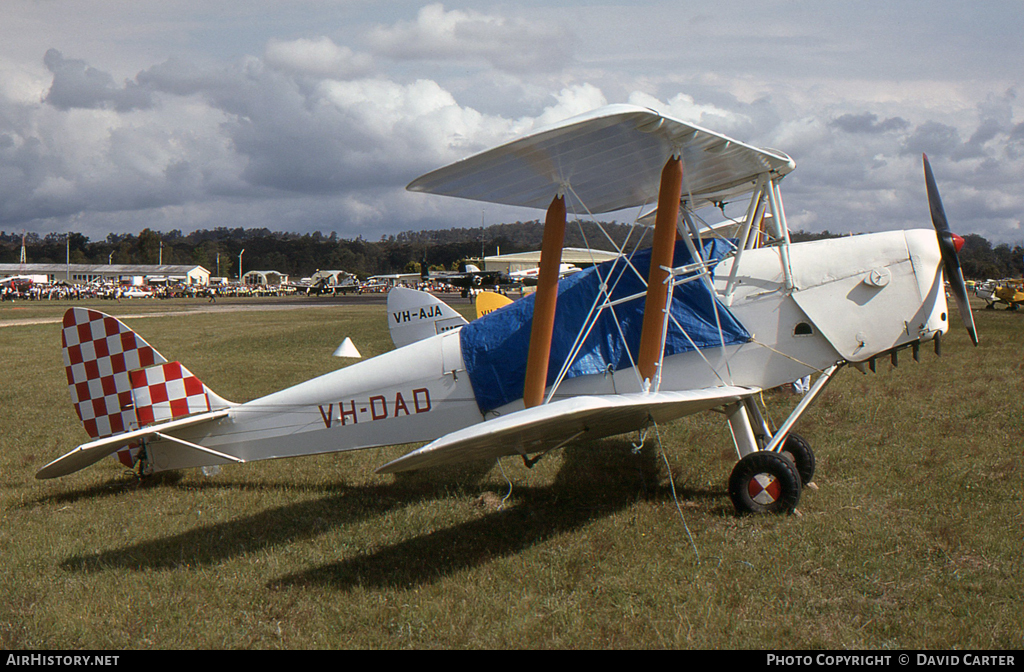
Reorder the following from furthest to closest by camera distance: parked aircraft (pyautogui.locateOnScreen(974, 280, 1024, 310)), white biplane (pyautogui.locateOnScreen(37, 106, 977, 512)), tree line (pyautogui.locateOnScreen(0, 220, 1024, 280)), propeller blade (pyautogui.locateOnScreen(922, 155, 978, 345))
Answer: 1. tree line (pyautogui.locateOnScreen(0, 220, 1024, 280))
2. parked aircraft (pyautogui.locateOnScreen(974, 280, 1024, 310))
3. propeller blade (pyautogui.locateOnScreen(922, 155, 978, 345))
4. white biplane (pyautogui.locateOnScreen(37, 106, 977, 512))

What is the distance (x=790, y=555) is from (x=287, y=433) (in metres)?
4.12

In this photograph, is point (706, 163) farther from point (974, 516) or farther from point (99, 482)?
point (99, 482)

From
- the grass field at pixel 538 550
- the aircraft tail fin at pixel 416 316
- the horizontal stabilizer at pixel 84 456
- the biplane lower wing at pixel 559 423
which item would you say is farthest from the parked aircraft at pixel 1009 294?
the horizontal stabilizer at pixel 84 456

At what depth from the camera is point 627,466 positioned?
699 centimetres

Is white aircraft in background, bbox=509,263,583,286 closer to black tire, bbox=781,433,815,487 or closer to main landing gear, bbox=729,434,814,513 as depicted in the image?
black tire, bbox=781,433,815,487

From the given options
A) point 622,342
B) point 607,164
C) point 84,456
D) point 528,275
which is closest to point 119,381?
point 84,456

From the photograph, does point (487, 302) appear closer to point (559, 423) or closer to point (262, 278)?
point (559, 423)

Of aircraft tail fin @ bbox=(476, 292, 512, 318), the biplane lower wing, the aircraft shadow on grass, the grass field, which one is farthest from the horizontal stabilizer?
aircraft tail fin @ bbox=(476, 292, 512, 318)

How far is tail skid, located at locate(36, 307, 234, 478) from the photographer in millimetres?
6016

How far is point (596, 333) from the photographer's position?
5586 millimetres

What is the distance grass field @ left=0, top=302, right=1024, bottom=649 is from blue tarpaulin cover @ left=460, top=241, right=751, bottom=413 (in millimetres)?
1166

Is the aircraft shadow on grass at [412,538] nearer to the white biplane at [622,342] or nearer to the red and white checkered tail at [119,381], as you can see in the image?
the white biplane at [622,342]

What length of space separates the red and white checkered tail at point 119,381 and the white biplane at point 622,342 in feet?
0.04
